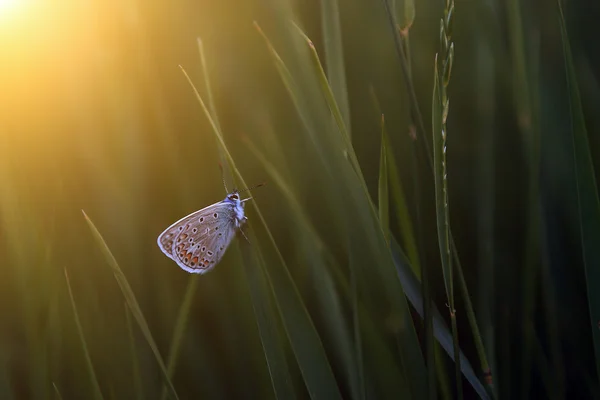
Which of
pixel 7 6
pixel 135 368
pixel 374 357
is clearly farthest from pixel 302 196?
pixel 7 6

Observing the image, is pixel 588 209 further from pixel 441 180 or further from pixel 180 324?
pixel 180 324

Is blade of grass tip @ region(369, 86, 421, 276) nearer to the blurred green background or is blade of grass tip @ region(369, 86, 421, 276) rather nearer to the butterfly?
the blurred green background

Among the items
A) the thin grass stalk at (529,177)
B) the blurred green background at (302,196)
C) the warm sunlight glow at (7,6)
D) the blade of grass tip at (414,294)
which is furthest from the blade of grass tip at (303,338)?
the warm sunlight glow at (7,6)

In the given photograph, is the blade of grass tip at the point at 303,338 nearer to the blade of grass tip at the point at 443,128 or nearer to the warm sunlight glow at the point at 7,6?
the blade of grass tip at the point at 443,128

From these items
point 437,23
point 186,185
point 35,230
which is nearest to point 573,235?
point 437,23

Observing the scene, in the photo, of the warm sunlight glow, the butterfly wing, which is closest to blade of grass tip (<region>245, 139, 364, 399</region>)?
the butterfly wing

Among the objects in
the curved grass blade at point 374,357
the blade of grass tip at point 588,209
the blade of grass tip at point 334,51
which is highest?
the blade of grass tip at point 334,51
